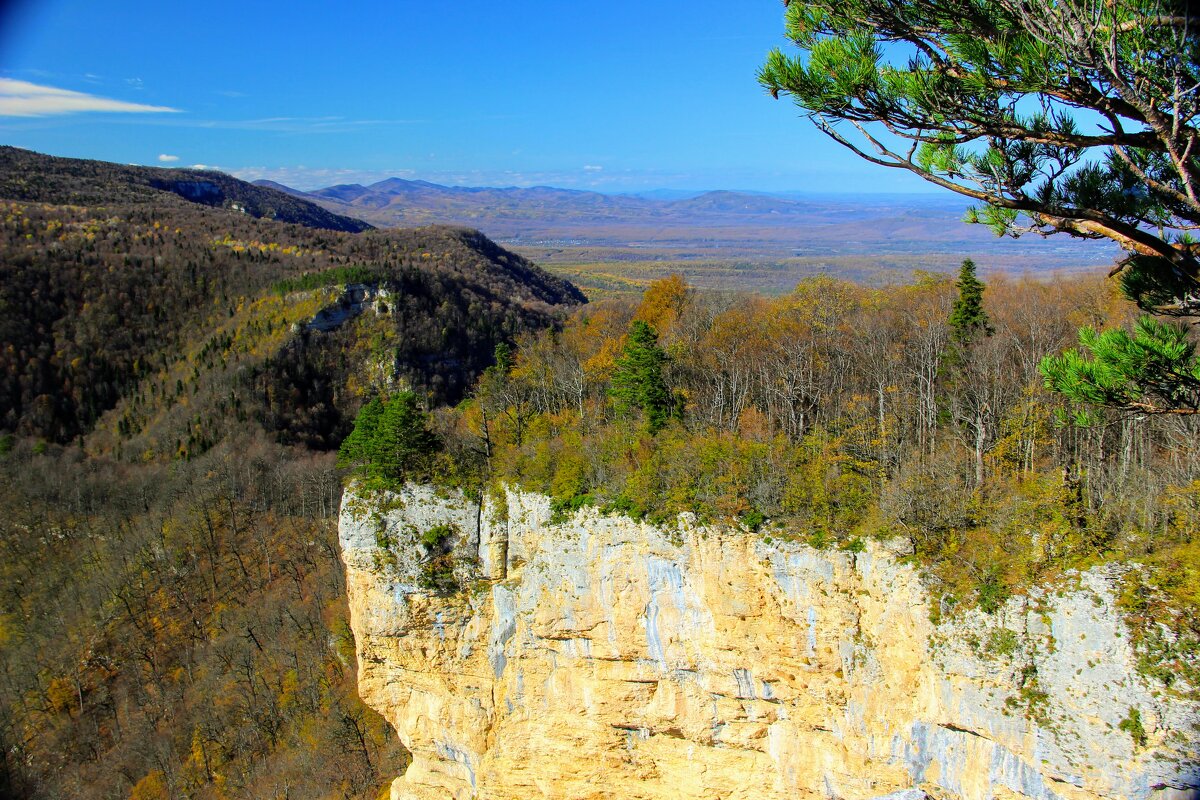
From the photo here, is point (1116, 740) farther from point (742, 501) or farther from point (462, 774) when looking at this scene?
point (462, 774)

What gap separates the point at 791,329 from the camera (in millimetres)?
28172

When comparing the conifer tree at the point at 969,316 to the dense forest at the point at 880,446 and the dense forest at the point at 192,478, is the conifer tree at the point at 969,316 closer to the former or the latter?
the dense forest at the point at 880,446

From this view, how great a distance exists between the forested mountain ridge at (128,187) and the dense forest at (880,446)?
419 feet

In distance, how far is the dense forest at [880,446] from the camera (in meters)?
15.3

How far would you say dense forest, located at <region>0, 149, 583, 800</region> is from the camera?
3412 centimetres

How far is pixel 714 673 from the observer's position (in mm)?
20234

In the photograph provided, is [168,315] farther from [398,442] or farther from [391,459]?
[398,442]

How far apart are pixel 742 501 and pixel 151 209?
5010 inches

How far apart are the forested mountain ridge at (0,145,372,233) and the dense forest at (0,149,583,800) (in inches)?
252

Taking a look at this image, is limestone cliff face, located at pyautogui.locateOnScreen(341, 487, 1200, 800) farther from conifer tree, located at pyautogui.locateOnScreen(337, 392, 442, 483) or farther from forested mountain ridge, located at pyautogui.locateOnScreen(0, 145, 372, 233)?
forested mountain ridge, located at pyautogui.locateOnScreen(0, 145, 372, 233)

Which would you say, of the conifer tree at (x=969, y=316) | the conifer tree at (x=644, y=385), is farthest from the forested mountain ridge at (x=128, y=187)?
the conifer tree at (x=969, y=316)

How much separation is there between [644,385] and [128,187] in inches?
5979

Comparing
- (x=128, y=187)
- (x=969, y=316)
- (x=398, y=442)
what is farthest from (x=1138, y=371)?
(x=128, y=187)

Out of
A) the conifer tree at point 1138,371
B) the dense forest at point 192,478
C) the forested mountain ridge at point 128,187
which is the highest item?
the forested mountain ridge at point 128,187
